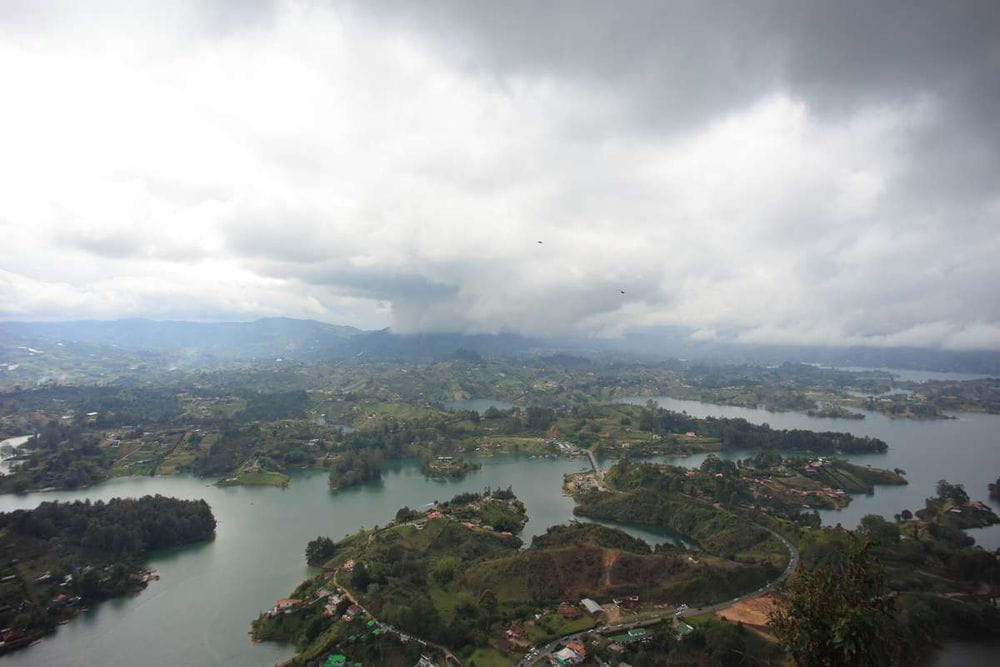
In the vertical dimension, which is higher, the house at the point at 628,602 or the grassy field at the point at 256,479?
the house at the point at 628,602

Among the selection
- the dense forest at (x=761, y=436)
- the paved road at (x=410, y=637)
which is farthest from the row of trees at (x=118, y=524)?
the dense forest at (x=761, y=436)

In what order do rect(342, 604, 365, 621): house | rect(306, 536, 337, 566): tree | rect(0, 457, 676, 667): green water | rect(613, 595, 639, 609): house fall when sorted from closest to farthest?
rect(0, 457, 676, 667): green water
rect(342, 604, 365, 621): house
rect(613, 595, 639, 609): house
rect(306, 536, 337, 566): tree

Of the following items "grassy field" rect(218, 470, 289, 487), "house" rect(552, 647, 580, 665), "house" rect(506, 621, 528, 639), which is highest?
"house" rect(552, 647, 580, 665)

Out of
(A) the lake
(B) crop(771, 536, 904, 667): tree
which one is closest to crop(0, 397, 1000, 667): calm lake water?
(A) the lake

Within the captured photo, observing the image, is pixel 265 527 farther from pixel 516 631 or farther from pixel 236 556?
pixel 516 631

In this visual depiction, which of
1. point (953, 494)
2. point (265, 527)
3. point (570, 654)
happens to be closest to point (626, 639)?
point (570, 654)

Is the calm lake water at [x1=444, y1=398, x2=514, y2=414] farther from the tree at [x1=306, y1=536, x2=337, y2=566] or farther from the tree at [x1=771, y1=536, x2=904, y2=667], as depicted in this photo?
the tree at [x1=771, y1=536, x2=904, y2=667]

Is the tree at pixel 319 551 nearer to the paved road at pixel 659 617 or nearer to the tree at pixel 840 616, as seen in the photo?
the paved road at pixel 659 617
